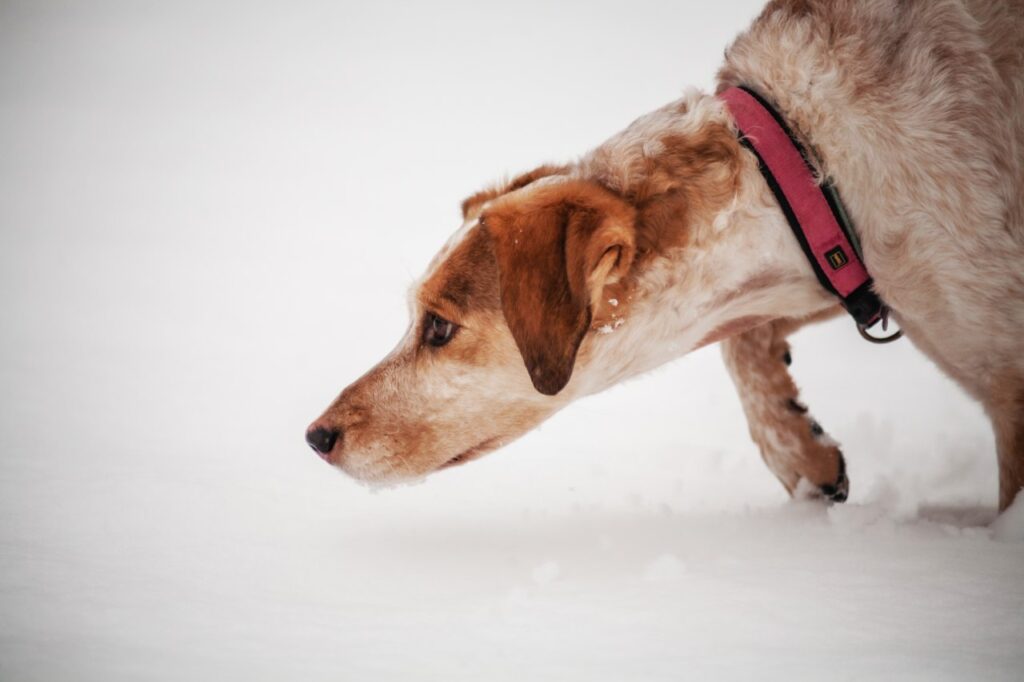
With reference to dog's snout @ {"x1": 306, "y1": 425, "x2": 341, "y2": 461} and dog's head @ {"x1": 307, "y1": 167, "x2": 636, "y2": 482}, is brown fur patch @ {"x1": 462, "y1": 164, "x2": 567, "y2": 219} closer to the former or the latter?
dog's head @ {"x1": 307, "y1": 167, "x2": 636, "y2": 482}

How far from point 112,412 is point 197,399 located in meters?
0.53

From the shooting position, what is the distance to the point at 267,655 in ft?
5.80

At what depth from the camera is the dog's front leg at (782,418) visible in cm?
299

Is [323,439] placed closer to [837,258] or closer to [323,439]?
[323,439]

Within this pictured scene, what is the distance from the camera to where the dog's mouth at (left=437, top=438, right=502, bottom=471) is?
2.66 metres

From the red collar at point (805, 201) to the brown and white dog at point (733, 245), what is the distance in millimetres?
42

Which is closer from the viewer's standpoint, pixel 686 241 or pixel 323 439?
pixel 686 241

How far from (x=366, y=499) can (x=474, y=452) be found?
70cm

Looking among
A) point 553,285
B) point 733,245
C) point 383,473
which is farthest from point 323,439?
point 733,245

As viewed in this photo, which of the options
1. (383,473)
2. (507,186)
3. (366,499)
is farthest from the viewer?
(366,499)

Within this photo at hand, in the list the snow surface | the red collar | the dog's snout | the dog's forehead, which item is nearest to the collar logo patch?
the red collar

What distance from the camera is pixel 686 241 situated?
2.45 m

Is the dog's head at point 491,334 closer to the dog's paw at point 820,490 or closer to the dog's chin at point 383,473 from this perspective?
the dog's chin at point 383,473

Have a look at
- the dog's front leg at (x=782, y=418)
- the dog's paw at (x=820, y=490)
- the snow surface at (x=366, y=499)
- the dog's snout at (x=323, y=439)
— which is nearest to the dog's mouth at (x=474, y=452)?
the snow surface at (x=366, y=499)
